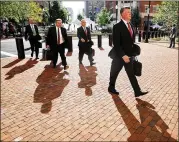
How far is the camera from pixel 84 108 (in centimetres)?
461

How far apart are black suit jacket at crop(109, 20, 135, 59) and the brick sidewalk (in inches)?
42.5

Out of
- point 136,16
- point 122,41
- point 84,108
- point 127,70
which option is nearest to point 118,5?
point 136,16

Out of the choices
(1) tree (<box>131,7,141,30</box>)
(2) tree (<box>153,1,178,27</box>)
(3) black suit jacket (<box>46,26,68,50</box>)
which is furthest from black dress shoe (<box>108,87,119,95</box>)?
(1) tree (<box>131,7,141,30</box>)

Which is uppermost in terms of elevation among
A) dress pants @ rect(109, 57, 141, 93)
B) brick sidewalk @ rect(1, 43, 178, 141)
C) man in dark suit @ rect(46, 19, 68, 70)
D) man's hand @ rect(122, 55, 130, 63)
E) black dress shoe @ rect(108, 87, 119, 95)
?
man in dark suit @ rect(46, 19, 68, 70)

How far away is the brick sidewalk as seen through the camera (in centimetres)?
362

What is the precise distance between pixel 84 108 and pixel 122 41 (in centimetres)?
172

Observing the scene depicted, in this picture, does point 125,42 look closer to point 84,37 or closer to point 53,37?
point 53,37

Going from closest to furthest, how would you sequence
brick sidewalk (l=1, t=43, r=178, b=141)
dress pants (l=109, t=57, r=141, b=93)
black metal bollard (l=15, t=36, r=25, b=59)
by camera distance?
1. brick sidewalk (l=1, t=43, r=178, b=141)
2. dress pants (l=109, t=57, r=141, b=93)
3. black metal bollard (l=15, t=36, r=25, b=59)

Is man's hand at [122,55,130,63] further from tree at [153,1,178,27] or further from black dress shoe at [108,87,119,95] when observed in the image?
tree at [153,1,178,27]

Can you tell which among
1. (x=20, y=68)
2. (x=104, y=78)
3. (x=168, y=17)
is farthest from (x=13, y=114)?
(x=168, y=17)

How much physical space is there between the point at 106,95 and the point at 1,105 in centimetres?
240

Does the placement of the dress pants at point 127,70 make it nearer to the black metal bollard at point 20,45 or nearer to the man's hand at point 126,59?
the man's hand at point 126,59

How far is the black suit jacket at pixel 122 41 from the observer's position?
486 cm

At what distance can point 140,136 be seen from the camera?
3.55 meters
